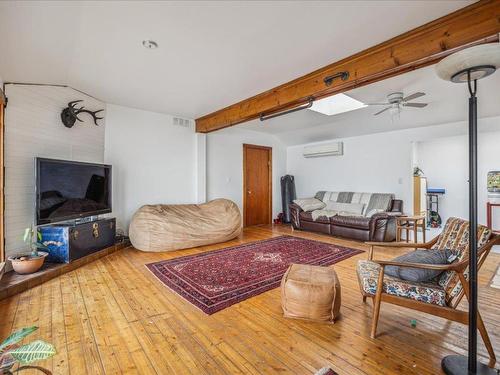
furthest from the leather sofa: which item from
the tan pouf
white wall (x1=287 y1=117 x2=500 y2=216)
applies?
the tan pouf

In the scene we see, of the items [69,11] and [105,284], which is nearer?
[69,11]

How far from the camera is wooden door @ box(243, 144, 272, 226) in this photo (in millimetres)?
6463

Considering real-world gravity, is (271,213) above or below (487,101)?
below

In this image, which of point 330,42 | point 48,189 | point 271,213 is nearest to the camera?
point 330,42

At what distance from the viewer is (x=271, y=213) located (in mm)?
7047

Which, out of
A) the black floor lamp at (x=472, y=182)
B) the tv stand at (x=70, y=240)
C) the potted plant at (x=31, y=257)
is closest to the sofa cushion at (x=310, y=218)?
the black floor lamp at (x=472, y=182)

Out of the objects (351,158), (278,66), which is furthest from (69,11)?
(351,158)

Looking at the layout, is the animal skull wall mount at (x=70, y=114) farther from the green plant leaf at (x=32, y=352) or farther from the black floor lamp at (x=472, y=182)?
the black floor lamp at (x=472, y=182)

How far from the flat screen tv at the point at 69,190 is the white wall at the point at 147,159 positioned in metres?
0.45

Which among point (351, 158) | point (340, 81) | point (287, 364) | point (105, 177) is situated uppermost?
point (340, 81)

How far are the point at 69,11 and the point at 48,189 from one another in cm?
217

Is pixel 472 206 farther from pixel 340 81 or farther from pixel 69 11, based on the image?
pixel 69 11

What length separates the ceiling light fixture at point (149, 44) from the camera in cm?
236

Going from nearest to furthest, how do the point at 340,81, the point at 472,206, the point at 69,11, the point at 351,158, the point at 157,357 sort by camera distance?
the point at 472,206 → the point at 157,357 → the point at 69,11 → the point at 340,81 → the point at 351,158
